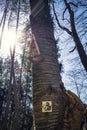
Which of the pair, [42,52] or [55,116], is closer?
[55,116]

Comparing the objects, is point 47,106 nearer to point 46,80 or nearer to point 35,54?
point 46,80

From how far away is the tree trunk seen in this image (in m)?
2.88

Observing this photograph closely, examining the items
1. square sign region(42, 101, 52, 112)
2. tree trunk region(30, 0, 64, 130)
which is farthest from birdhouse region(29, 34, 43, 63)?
square sign region(42, 101, 52, 112)

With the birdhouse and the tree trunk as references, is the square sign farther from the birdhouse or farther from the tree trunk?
the birdhouse

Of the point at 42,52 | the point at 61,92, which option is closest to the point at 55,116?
the point at 61,92

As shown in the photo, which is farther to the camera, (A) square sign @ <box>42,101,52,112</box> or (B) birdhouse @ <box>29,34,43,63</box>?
(B) birdhouse @ <box>29,34,43,63</box>

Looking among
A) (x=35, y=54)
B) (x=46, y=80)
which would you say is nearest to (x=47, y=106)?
(x=46, y=80)

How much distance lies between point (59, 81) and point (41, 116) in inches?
23.7

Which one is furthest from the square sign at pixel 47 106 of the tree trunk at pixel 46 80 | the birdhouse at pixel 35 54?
the birdhouse at pixel 35 54

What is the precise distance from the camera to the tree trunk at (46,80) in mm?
2879

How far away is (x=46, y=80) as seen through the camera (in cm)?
311

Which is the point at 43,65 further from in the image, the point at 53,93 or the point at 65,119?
the point at 65,119

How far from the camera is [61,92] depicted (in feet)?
10.5

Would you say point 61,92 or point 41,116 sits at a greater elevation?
point 61,92
